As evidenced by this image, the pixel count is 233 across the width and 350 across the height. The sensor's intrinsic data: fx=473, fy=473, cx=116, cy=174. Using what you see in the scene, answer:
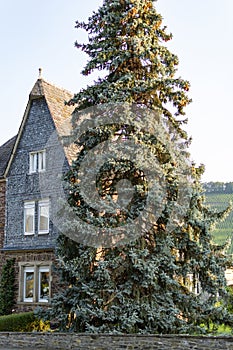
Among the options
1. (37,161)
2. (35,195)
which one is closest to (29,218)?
(35,195)

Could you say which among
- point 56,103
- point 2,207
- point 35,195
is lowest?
point 2,207

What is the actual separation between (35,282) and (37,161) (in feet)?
18.4

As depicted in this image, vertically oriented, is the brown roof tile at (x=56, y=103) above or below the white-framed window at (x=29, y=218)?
above

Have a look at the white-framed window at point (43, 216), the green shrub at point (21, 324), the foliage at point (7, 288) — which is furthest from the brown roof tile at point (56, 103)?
the green shrub at point (21, 324)

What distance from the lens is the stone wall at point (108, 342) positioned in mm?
Result: 10703

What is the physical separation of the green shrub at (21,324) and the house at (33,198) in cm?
128

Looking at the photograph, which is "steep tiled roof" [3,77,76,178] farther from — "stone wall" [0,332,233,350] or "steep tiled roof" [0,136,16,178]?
"stone wall" [0,332,233,350]

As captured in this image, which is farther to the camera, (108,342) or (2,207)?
(2,207)

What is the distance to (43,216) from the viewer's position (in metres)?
21.8

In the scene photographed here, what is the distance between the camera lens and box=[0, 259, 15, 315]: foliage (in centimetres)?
2122

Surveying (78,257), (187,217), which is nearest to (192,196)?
(187,217)

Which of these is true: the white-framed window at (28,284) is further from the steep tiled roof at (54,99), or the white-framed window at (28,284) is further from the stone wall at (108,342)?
the stone wall at (108,342)

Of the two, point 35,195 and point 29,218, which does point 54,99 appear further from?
point 29,218

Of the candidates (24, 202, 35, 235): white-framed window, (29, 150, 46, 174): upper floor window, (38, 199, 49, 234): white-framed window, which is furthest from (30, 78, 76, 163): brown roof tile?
(24, 202, 35, 235): white-framed window
